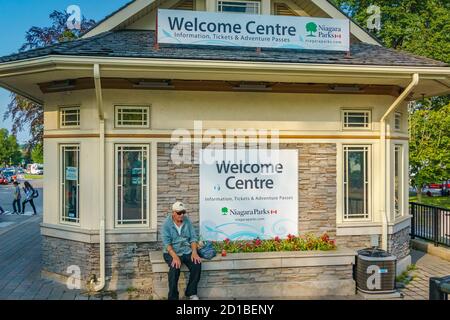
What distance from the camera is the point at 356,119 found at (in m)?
8.39

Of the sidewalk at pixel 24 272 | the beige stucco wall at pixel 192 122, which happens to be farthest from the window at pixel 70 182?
the sidewalk at pixel 24 272

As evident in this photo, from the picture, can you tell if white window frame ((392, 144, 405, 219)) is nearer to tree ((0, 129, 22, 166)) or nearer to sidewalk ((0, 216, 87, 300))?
sidewalk ((0, 216, 87, 300))

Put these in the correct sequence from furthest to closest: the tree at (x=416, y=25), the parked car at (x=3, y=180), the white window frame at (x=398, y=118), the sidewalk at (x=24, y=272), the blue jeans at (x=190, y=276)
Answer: the parked car at (x=3, y=180), the tree at (x=416, y=25), the white window frame at (x=398, y=118), the sidewalk at (x=24, y=272), the blue jeans at (x=190, y=276)

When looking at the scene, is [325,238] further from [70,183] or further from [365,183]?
[70,183]

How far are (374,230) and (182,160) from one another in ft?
12.7

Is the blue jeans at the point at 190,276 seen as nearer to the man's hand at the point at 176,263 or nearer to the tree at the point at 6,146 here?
the man's hand at the point at 176,263

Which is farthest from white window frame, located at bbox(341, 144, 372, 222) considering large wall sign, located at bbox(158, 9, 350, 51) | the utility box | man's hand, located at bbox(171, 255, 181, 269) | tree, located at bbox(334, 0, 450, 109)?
tree, located at bbox(334, 0, 450, 109)

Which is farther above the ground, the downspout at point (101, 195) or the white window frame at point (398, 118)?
the white window frame at point (398, 118)

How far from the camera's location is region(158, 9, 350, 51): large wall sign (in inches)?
294

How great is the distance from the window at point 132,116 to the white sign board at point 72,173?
1.21m

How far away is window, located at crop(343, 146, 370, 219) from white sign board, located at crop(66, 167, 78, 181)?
4979 mm

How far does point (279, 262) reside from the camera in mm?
7195

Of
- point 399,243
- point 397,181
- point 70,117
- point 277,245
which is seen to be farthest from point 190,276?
point 397,181

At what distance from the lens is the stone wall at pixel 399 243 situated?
8.42 m
